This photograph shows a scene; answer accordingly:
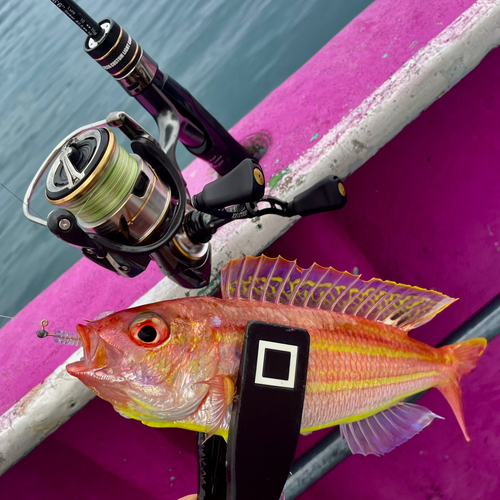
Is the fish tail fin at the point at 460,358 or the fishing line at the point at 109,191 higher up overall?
the fishing line at the point at 109,191

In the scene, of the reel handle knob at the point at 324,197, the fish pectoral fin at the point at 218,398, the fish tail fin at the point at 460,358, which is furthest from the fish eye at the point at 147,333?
the fish tail fin at the point at 460,358

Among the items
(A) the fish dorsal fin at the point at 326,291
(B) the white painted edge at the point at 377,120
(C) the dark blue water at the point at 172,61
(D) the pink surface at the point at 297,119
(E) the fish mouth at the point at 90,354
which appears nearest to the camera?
(E) the fish mouth at the point at 90,354

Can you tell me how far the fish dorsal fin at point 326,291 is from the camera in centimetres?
78

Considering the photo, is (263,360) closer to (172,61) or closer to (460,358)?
(460,358)

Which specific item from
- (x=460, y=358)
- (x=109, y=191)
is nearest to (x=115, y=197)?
(x=109, y=191)

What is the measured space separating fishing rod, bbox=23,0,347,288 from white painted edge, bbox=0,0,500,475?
0.18 metres

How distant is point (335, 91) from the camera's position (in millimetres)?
1417

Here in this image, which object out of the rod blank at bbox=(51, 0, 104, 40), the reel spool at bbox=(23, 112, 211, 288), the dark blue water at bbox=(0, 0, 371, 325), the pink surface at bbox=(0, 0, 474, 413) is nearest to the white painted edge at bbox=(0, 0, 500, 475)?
the pink surface at bbox=(0, 0, 474, 413)

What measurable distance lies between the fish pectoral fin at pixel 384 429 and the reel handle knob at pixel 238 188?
505 millimetres

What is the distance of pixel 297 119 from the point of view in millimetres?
1450

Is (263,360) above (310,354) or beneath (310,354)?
above

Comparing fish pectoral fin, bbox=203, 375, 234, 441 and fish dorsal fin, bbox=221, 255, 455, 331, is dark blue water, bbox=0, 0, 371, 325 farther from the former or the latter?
fish pectoral fin, bbox=203, 375, 234, 441

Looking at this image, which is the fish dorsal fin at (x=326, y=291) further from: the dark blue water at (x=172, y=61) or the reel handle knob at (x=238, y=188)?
the dark blue water at (x=172, y=61)

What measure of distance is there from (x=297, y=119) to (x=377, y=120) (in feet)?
1.23
